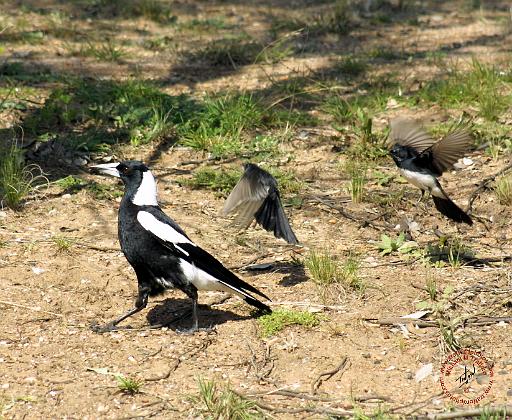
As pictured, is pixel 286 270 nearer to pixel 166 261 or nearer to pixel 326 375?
pixel 166 261

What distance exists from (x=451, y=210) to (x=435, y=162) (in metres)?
0.37

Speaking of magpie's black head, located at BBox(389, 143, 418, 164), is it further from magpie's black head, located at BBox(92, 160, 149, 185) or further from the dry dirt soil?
magpie's black head, located at BBox(92, 160, 149, 185)

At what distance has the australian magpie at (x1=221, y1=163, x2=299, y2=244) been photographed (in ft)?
20.7

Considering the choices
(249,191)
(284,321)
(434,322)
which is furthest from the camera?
(249,191)

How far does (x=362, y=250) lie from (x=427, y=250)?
481 millimetres

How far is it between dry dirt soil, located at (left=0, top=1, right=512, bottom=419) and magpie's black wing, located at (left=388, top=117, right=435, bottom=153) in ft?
1.94

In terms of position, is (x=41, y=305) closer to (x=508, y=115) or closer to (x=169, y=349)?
(x=169, y=349)

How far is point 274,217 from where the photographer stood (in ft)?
20.7

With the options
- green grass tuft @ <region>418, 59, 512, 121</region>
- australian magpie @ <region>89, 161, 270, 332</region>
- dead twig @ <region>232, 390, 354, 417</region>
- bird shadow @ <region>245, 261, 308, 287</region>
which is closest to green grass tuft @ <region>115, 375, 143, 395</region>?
dead twig @ <region>232, 390, 354, 417</region>

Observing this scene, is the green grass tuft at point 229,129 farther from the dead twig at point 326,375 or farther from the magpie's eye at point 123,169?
the dead twig at point 326,375

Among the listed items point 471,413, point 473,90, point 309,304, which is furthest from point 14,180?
point 473,90

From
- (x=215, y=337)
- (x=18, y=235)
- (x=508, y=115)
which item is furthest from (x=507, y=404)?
(x=508, y=115)

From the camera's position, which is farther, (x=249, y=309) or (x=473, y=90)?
(x=473, y=90)

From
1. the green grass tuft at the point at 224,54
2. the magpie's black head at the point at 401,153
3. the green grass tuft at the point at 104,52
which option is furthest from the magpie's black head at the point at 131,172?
the green grass tuft at the point at 104,52
